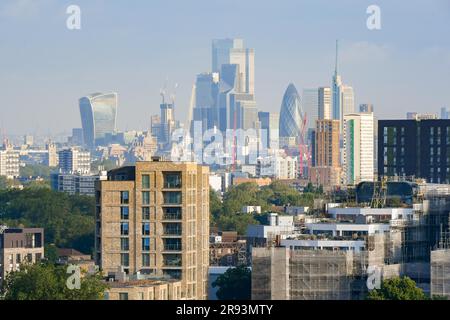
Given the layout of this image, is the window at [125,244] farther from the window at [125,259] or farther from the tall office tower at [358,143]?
the tall office tower at [358,143]

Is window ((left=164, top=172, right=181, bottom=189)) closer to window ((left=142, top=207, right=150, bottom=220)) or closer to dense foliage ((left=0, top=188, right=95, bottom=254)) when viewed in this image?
window ((left=142, top=207, right=150, bottom=220))

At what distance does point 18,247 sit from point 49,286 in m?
26.9

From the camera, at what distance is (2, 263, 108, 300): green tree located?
3314cm

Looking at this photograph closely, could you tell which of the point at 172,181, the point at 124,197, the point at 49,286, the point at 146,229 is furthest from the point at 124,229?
the point at 49,286

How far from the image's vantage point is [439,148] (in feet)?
280

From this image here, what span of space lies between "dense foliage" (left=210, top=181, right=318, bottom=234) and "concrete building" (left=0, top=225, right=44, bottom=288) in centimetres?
1703

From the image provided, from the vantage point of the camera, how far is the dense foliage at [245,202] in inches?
3503

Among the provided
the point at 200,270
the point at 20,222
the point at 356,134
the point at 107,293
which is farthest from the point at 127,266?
the point at 356,134

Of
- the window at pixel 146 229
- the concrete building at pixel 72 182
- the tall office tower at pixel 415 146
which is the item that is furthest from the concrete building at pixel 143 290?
the concrete building at pixel 72 182

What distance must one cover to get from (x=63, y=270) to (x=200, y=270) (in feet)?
19.0

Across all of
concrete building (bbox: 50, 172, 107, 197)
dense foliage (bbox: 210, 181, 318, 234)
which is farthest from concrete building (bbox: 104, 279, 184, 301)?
concrete building (bbox: 50, 172, 107, 197)
